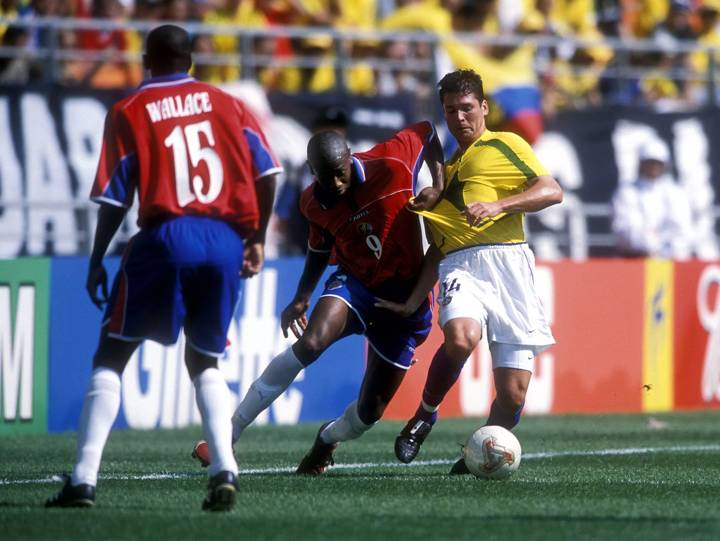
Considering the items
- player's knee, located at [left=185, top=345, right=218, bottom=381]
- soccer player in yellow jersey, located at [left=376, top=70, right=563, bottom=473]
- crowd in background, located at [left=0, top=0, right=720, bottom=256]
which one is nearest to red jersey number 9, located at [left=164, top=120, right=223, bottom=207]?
player's knee, located at [left=185, top=345, right=218, bottom=381]

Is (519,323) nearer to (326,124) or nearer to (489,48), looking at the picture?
(326,124)

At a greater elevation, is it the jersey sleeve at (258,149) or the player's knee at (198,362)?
the jersey sleeve at (258,149)

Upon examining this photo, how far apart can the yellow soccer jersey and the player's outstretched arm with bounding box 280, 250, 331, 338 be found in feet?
2.25

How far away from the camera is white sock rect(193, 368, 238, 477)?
721 cm

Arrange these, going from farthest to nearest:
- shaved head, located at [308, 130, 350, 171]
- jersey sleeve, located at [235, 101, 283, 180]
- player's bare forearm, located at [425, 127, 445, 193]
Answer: player's bare forearm, located at [425, 127, 445, 193] < shaved head, located at [308, 130, 350, 171] < jersey sleeve, located at [235, 101, 283, 180]

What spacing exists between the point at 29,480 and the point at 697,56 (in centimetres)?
1415

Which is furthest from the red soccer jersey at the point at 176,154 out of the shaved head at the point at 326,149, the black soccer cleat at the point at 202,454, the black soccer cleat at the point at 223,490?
the black soccer cleat at the point at 202,454

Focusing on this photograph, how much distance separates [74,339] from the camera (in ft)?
43.2

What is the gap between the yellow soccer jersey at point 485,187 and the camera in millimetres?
9211

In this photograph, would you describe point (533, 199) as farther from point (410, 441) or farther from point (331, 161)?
point (410, 441)

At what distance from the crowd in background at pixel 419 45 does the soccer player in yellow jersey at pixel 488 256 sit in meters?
6.96

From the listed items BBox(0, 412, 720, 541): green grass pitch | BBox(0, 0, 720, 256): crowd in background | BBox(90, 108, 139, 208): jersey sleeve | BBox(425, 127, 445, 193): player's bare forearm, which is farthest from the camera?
BBox(0, 0, 720, 256): crowd in background

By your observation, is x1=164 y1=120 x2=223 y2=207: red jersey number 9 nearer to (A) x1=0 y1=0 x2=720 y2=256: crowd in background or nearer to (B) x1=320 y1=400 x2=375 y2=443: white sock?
(B) x1=320 y1=400 x2=375 y2=443: white sock

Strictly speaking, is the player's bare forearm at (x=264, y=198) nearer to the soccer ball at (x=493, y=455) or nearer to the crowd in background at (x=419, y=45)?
the soccer ball at (x=493, y=455)
